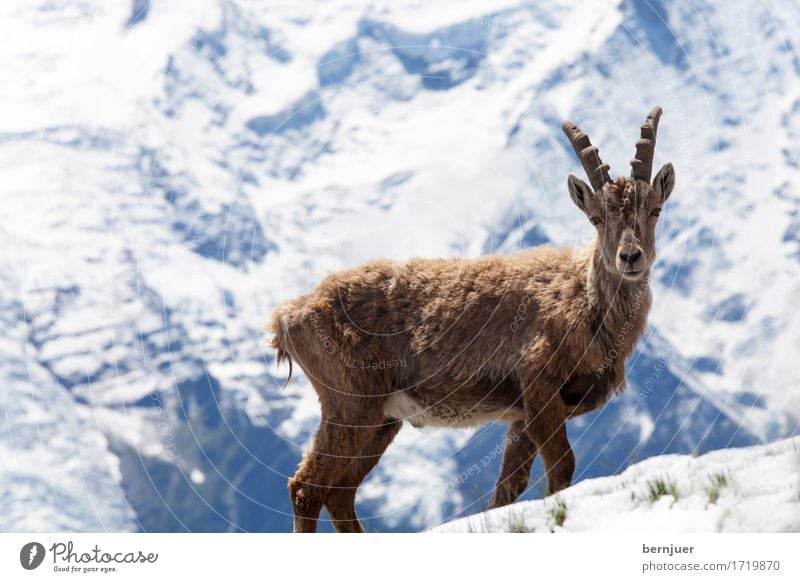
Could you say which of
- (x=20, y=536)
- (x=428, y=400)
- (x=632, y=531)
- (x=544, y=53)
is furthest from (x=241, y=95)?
(x=632, y=531)

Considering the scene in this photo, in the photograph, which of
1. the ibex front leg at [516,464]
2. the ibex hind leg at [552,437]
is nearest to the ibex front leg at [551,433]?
the ibex hind leg at [552,437]

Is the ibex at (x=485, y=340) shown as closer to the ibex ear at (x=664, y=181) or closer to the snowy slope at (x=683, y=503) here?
the ibex ear at (x=664, y=181)

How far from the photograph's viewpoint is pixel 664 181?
11.3 meters

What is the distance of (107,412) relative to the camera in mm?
15984

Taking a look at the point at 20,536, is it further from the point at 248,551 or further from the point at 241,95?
the point at 241,95

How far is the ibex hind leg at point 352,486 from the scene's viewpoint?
11.9m

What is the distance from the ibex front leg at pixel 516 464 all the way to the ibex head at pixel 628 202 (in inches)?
89.1

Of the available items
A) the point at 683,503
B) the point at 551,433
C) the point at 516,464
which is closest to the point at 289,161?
the point at 516,464

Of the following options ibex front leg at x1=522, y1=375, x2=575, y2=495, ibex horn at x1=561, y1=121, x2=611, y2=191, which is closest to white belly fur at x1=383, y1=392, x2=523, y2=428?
ibex front leg at x1=522, y1=375, x2=575, y2=495

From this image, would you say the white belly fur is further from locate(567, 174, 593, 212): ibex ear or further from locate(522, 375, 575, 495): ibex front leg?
locate(567, 174, 593, 212): ibex ear

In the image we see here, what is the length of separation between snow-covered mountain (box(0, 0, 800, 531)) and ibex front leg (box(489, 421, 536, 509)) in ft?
5.94

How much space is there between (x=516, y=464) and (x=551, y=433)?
3.93 feet

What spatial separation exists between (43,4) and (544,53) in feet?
22.8

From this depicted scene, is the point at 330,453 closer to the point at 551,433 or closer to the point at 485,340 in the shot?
the point at 485,340
